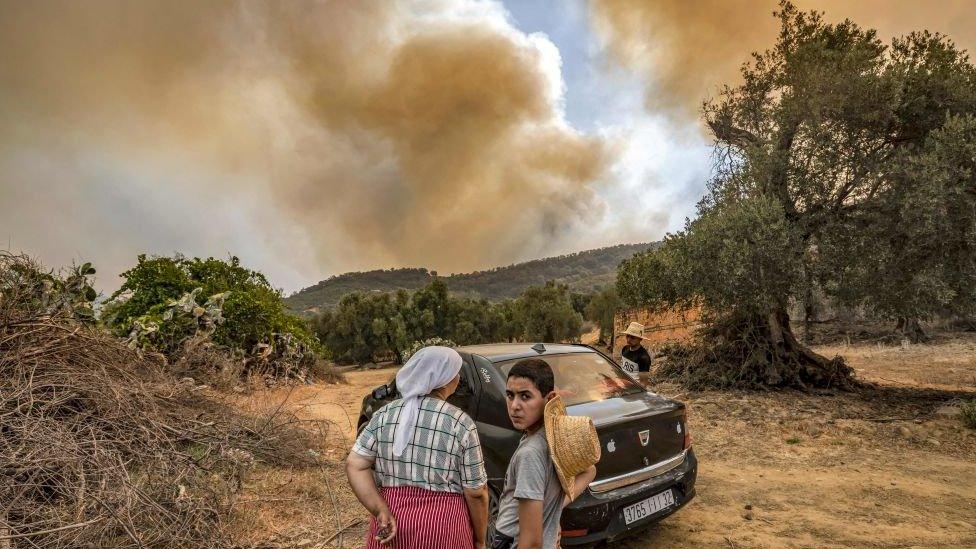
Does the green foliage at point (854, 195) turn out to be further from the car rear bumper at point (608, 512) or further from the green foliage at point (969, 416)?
the car rear bumper at point (608, 512)

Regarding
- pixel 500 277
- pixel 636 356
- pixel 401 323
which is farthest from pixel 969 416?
pixel 500 277

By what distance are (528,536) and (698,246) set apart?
9.38 meters

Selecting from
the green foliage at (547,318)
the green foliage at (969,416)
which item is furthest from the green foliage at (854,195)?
the green foliage at (547,318)

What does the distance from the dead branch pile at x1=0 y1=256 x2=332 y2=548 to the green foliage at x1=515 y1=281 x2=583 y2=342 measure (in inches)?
1133

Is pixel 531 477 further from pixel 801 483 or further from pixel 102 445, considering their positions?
pixel 801 483

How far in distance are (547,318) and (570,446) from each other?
33125 mm

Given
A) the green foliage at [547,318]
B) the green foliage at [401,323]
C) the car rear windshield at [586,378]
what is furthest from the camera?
the green foliage at [401,323]

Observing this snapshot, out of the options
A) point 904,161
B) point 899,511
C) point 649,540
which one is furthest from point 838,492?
point 904,161

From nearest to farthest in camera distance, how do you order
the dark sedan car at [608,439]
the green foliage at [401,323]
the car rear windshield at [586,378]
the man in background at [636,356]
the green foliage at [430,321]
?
the dark sedan car at [608,439] → the car rear windshield at [586,378] → the man in background at [636,356] → the green foliage at [430,321] → the green foliage at [401,323]

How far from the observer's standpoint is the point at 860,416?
8.80m

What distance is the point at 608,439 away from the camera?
12.4ft

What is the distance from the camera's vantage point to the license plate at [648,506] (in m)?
3.72

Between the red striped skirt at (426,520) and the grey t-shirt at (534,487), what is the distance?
23 centimetres

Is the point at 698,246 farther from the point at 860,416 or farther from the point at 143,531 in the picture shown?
the point at 143,531
